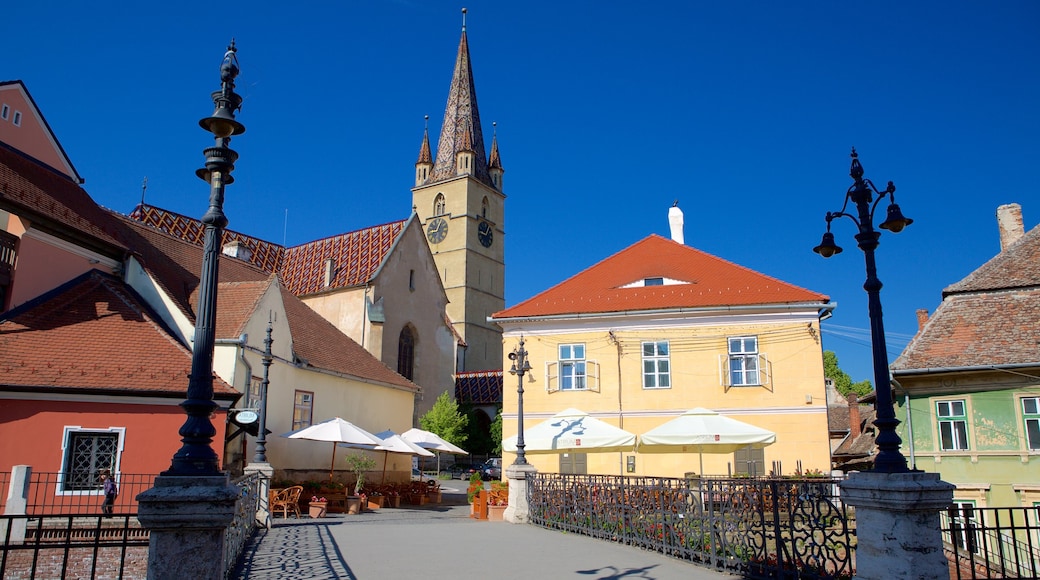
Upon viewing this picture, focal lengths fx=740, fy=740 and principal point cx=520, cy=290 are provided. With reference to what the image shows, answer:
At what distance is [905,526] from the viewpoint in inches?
279

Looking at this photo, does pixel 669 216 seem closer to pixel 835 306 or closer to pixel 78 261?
pixel 835 306

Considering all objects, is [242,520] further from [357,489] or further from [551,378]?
[551,378]

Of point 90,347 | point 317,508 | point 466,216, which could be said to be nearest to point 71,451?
point 90,347

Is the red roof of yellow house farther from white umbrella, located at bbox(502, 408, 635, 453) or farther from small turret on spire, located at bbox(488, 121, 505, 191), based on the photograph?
small turret on spire, located at bbox(488, 121, 505, 191)

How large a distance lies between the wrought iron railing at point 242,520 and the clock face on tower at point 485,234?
187 feet

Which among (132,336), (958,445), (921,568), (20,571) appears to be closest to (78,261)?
(132,336)

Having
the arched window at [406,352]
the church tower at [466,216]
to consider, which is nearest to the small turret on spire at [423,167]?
the church tower at [466,216]

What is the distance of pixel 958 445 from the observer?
2153cm

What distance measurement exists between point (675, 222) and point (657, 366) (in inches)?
361

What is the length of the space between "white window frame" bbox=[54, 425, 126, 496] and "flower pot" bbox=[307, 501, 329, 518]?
5.14 m

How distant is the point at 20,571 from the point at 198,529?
11.7 meters

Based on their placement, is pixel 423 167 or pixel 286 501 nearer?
pixel 286 501

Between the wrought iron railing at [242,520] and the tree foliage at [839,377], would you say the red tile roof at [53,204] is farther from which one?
the tree foliage at [839,377]

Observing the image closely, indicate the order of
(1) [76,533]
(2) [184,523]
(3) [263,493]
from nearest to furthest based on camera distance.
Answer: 1. (2) [184,523]
2. (1) [76,533]
3. (3) [263,493]
